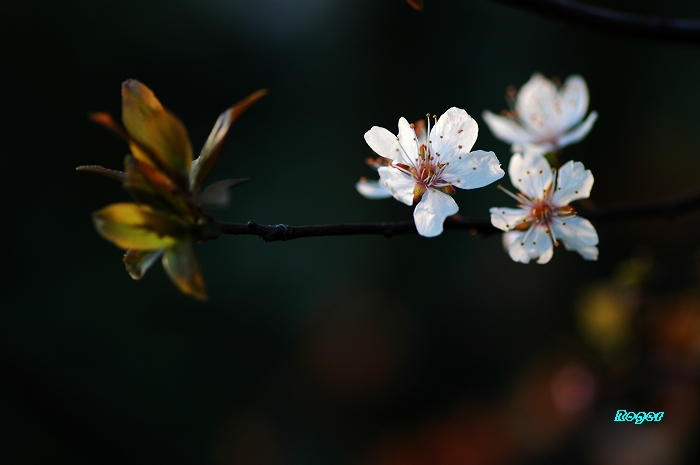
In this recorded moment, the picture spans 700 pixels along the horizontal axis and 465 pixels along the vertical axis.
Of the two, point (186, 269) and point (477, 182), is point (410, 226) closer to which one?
point (477, 182)

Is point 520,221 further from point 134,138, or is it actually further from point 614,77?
point 614,77

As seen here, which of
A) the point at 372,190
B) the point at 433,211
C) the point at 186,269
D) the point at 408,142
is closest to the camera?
the point at 186,269

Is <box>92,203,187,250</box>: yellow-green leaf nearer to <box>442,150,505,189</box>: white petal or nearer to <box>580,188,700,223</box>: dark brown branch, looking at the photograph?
<box>442,150,505,189</box>: white petal

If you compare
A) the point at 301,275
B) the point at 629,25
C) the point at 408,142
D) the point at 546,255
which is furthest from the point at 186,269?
the point at 301,275

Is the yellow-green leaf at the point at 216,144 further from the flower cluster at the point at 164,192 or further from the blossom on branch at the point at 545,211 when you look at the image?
the blossom on branch at the point at 545,211

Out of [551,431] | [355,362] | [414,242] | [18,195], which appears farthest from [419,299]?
[18,195]
